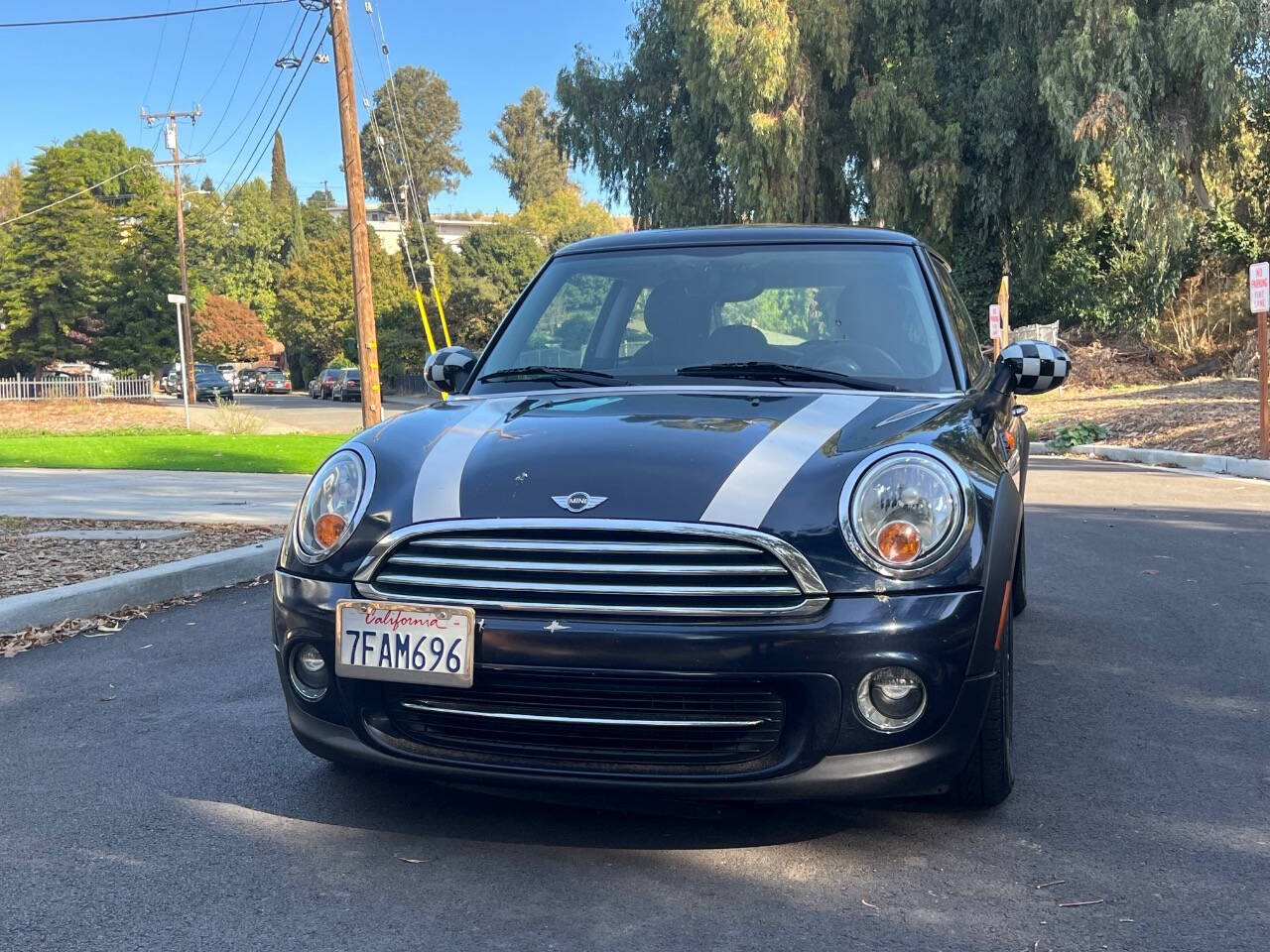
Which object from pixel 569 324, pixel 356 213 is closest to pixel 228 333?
pixel 356 213

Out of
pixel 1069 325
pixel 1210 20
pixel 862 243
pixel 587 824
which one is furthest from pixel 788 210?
pixel 587 824

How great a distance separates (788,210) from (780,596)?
23.4m

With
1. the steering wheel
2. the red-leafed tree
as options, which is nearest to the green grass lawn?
the steering wheel

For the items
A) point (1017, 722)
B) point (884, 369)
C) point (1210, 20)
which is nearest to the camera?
point (884, 369)

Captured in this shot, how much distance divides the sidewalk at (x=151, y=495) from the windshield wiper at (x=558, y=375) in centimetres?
528

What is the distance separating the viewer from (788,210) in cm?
2525

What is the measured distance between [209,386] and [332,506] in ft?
163

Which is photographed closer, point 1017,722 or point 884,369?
point 884,369

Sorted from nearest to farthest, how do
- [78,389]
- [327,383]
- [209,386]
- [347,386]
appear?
1. [78,389]
2. [347,386]
3. [209,386]
4. [327,383]

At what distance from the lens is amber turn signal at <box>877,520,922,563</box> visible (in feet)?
9.39

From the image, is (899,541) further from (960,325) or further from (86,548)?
(86,548)

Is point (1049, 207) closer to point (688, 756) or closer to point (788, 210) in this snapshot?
point (788, 210)

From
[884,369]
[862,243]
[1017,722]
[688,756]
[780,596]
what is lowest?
[1017,722]

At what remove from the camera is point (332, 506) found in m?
3.21
